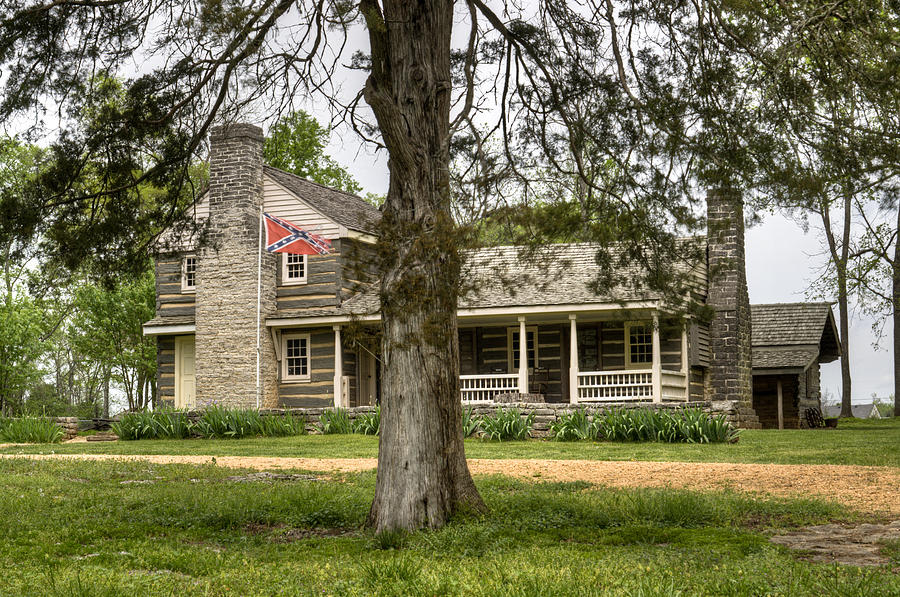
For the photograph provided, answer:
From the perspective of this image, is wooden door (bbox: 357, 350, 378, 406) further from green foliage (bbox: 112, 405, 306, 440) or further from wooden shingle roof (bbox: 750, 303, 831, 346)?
wooden shingle roof (bbox: 750, 303, 831, 346)

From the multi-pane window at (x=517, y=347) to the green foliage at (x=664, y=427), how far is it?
7893mm

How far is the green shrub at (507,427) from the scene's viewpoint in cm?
1970

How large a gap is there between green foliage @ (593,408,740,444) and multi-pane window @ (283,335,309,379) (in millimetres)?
11354

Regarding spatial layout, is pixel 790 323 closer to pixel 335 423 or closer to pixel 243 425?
pixel 335 423

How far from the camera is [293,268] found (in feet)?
94.1

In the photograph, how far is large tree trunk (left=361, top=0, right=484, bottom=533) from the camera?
796cm

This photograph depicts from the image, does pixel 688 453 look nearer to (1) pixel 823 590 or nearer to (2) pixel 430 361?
(2) pixel 430 361

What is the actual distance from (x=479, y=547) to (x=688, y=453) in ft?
30.9

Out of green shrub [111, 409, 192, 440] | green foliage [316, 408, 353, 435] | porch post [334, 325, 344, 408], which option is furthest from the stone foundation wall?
porch post [334, 325, 344, 408]

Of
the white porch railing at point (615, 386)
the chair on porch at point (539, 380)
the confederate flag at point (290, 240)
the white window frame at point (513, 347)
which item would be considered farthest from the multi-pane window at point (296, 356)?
the white porch railing at point (615, 386)

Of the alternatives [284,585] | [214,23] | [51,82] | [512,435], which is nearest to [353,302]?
[512,435]

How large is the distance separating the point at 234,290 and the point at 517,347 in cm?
826

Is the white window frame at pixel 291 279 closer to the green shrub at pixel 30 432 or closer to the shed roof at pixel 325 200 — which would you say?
the shed roof at pixel 325 200

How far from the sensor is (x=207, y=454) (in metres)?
17.4
